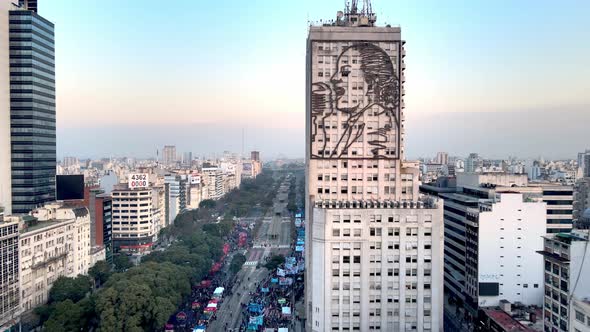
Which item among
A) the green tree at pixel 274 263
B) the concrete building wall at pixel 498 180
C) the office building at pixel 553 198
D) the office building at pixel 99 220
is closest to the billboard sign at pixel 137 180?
the office building at pixel 99 220

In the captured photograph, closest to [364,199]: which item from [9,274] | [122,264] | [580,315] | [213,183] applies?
[580,315]

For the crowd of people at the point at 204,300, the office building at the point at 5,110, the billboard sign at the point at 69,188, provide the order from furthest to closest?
the billboard sign at the point at 69,188
the office building at the point at 5,110
the crowd of people at the point at 204,300

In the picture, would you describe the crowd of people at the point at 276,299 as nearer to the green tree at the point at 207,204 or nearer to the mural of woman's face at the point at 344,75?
the mural of woman's face at the point at 344,75

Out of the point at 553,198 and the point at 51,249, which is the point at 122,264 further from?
the point at 553,198

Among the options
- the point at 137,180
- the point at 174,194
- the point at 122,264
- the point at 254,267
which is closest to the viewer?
the point at 122,264

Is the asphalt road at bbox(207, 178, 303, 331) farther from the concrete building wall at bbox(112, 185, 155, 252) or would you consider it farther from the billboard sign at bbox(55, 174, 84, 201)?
the billboard sign at bbox(55, 174, 84, 201)

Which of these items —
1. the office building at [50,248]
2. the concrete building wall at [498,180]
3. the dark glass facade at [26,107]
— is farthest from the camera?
the dark glass facade at [26,107]

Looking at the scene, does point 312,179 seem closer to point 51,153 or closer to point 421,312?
point 421,312
